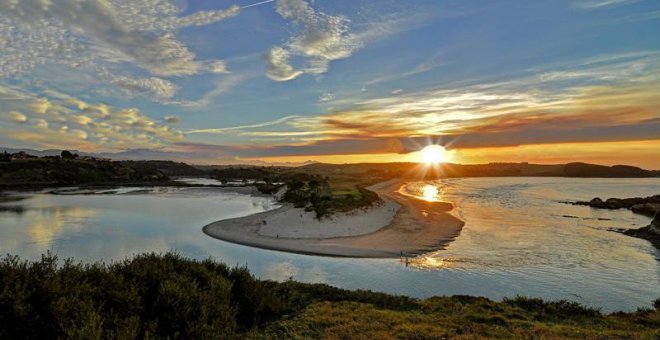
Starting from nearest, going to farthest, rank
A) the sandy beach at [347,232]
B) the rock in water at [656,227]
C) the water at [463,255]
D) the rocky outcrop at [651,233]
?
the water at [463,255] < the sandy beach at [347,232] < the rocky outcrop at [651,233] < the rock in water at [656,227]

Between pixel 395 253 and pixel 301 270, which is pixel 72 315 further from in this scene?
pixel 395 253

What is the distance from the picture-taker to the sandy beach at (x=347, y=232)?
29.6 meters

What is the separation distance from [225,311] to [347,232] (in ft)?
89.2

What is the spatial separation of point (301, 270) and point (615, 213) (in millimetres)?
57134

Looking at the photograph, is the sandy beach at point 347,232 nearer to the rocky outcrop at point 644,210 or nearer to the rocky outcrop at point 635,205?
the rocky outcrop at point 644,210

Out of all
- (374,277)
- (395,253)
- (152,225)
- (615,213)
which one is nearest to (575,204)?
(615,213)

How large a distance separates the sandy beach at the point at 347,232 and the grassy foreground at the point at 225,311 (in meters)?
13.8

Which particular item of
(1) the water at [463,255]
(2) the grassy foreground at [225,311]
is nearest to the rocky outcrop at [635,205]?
(1) the water at [463,255]

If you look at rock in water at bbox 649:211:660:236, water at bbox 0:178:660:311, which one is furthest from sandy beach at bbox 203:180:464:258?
rock in water at bbox 649:211:660:236

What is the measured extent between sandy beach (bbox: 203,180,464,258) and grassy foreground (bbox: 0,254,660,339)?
13771 millimetres

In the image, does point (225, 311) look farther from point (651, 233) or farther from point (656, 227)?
point (656, 227)

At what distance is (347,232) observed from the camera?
36.0 meters

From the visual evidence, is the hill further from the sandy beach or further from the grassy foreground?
the grassy foreground

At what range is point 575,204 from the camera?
6700 centimetres
